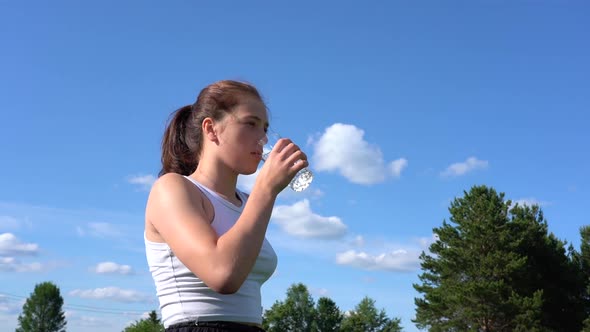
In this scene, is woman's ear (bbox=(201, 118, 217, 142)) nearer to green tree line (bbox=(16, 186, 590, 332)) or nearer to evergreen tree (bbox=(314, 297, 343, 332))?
green tree line (bbox=(16, 186, 590, 332))

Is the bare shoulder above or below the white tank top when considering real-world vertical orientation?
above

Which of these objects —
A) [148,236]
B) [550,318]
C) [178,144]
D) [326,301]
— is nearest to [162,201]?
[148,236]

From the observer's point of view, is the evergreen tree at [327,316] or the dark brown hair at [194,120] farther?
the evergreen tree at [327,316]

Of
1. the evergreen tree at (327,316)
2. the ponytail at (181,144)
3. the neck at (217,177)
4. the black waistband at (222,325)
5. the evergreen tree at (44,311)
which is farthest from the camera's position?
the evergreen tree at (44,311)

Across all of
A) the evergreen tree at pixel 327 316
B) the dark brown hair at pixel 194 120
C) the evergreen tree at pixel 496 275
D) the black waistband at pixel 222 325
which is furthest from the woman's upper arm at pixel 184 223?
the evergreen tree at pixel 327 316

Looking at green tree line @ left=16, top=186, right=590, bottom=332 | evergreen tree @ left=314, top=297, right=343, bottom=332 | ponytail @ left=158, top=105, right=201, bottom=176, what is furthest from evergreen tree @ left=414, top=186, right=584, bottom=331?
ponytail @ left=158, top=105, right=201, bottom=176

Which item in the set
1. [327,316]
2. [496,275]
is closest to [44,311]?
[327,316]

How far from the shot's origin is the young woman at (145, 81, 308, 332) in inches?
88.0

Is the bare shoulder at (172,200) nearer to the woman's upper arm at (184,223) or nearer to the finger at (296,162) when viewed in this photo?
the woman's upper arm at (184,223)

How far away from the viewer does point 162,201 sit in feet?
8.25

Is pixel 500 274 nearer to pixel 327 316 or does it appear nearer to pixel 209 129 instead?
pixel 327 316

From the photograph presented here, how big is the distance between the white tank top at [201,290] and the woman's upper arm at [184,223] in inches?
4.4

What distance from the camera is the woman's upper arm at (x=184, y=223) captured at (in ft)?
7.35

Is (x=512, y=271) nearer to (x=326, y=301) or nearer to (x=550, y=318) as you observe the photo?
(x=550, y=318)
